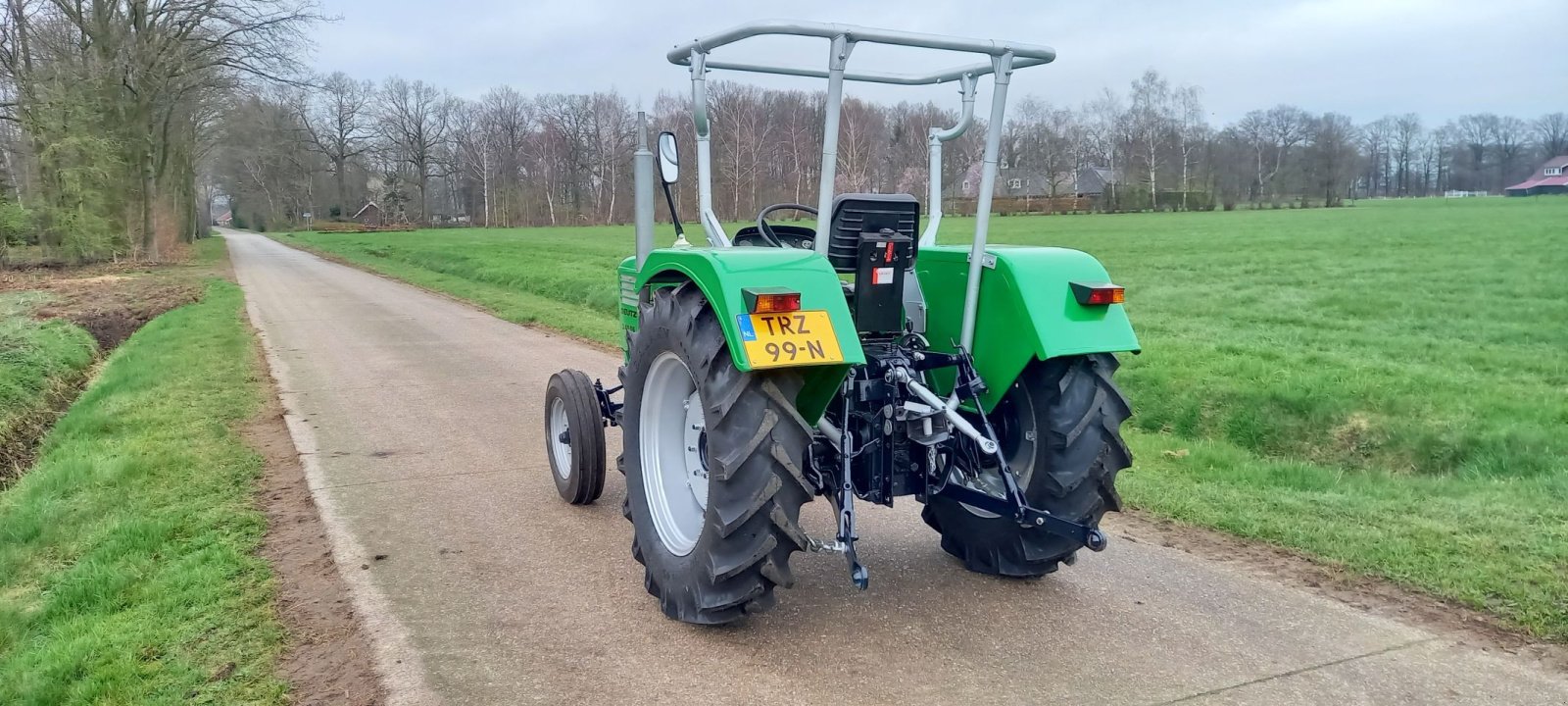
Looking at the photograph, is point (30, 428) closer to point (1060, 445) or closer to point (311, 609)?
point (311, 609)

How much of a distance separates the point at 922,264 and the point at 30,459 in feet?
25.4

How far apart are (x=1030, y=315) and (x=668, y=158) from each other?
1.73 metres

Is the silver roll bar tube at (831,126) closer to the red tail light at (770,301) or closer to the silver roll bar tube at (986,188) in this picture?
the red tail light at (770,301)

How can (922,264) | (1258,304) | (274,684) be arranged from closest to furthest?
(274,684) → (922,264) → (1258,304)

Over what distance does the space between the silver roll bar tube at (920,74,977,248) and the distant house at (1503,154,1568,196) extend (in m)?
101

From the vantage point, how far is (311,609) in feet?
14.1

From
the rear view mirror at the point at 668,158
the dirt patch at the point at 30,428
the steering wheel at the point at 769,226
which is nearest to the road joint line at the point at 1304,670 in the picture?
the steering wheel at the point at 769,226

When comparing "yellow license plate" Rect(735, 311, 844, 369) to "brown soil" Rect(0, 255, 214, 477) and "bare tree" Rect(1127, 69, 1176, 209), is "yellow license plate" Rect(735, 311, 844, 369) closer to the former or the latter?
"brown soil" Rect(0, 255, 214, 477)

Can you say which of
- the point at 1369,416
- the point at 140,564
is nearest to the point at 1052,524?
the point at 140,564

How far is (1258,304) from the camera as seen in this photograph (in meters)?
14.9

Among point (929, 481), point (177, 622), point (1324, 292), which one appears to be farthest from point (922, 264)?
point (1324, 292)

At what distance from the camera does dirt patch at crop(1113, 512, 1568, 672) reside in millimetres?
3792

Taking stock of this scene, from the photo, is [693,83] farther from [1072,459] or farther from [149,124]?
[149,124]

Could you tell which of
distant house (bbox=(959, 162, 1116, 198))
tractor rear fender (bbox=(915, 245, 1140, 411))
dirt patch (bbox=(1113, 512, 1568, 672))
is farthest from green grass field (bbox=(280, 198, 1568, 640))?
distant house (bbox=(959, 162, 1116, 198))
